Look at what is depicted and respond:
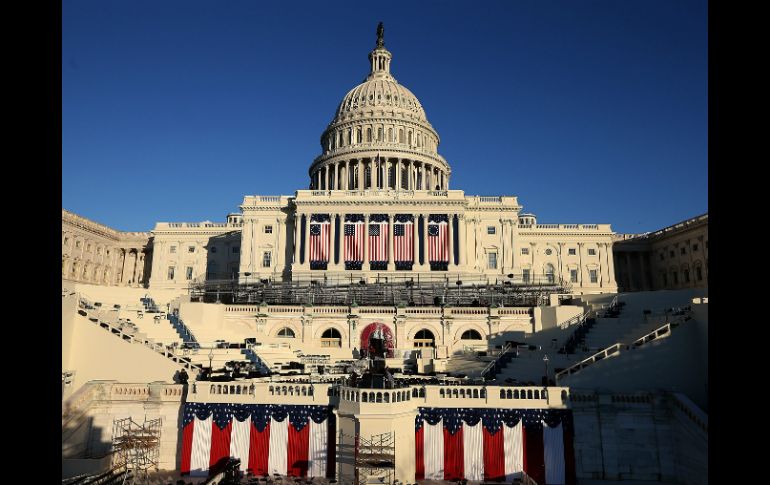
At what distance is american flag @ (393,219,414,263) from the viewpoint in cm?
7869

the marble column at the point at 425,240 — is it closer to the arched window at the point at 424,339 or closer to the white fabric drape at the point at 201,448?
the arched window at the point at 424,339

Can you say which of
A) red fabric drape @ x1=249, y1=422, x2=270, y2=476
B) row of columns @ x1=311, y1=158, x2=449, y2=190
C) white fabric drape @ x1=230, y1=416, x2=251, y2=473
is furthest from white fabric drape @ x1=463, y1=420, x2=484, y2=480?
row of columns @ x1=311, y1=158, x2=449, y2=190

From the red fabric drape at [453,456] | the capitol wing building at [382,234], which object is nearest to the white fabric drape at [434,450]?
the red fabric drape at [453,456]

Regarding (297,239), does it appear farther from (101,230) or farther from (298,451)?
(298,451)

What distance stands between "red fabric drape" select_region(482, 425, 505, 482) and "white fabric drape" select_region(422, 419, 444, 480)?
7.52 ft

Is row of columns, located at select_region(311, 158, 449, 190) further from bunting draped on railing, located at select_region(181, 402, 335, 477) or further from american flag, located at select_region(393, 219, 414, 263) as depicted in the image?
bunting draped on railing, located at select_region(181, 402, 335, 477)

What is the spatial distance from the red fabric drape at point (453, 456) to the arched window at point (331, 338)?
31583 millimetres

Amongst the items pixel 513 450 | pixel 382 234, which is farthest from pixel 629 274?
pixel 513 450

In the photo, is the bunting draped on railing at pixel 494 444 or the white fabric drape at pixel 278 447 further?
the white fabric drape at pixel 278 447

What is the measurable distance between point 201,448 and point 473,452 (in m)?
14.8

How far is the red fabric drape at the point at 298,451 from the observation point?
88.6 feet
